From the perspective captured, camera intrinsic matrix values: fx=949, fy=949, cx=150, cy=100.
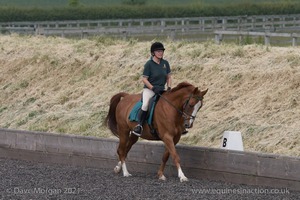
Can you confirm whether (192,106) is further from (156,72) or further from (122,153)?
(122,153)

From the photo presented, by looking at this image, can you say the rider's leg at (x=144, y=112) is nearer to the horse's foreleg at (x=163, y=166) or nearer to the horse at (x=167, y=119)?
the horse at (x=167, y=119)

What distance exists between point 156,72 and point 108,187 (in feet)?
7.64

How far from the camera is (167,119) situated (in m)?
15.6

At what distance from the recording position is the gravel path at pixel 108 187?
536 inches

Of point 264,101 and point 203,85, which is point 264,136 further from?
point 203,85

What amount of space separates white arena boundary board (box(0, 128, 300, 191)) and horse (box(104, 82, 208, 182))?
53 centimetres

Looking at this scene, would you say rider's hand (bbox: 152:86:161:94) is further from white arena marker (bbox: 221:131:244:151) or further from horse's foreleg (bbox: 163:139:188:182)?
white arena marker (bbox: 221:131:244:151)

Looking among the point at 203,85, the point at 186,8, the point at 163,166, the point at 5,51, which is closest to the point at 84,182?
the point at 163,166

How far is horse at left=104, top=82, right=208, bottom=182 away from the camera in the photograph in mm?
15125

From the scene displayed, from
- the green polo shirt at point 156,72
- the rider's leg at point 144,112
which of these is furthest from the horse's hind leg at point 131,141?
the green polo shirt at point 156,72

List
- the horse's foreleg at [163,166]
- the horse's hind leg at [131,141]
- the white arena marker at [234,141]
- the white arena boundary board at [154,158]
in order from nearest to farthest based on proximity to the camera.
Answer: the white arena boundary board at [154,158], the white arena marker at [234,141], the horse's foreleg at [163,166], the horse's hind leg at [131,141]

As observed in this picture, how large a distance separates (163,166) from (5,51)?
648 inches

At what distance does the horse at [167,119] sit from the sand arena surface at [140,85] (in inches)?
75.1

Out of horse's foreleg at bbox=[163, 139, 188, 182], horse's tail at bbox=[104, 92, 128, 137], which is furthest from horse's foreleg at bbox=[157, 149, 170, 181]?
horse's tail at bbox=[104, 92, 128, 137]
